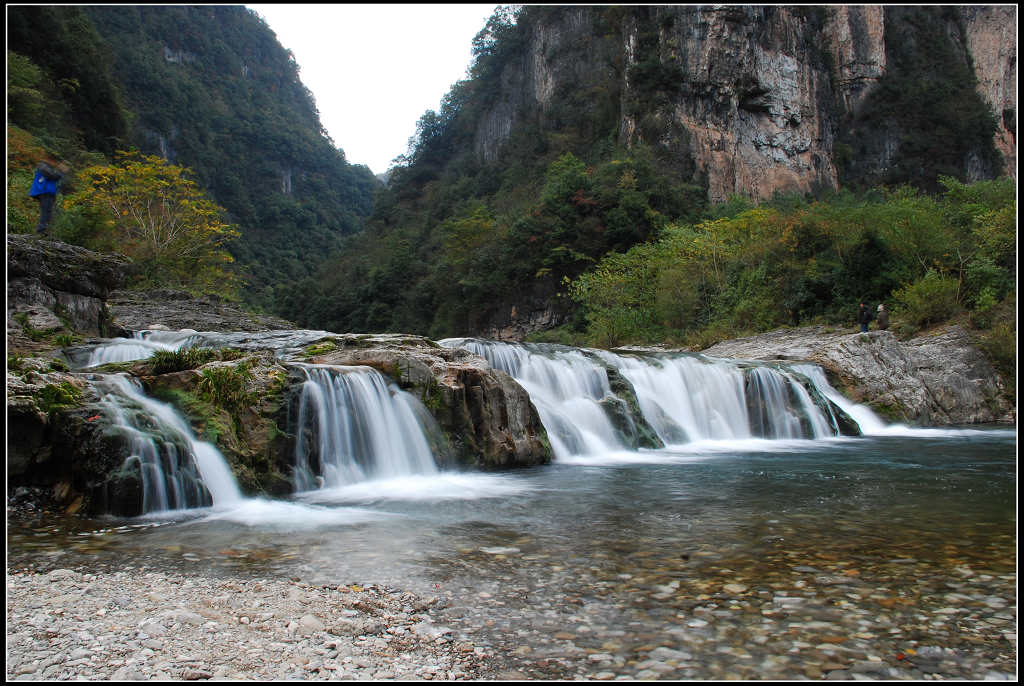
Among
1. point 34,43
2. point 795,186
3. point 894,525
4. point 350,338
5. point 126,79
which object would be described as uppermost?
point 126,79

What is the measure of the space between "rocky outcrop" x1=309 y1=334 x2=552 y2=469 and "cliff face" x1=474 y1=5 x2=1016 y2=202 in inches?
1376

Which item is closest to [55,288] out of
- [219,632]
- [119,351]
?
[119,351]

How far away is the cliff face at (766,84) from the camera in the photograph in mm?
43188

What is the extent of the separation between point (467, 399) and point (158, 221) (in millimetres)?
22665

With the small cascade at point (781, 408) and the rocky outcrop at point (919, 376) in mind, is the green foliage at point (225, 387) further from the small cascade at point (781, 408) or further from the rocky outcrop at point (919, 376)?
the rocky outcrop at point (919, 376)

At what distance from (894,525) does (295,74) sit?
154286 millimetres

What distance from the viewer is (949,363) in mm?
18969

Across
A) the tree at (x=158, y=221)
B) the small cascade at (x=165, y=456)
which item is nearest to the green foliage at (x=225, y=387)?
the small cascade at (x=165, y=456)

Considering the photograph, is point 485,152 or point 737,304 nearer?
point 737,304

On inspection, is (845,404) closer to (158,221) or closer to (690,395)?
(690,395)

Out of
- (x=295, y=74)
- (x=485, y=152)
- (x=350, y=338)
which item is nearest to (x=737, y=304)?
(x=350, y=338)

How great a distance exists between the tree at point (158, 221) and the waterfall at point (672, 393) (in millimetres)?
16106

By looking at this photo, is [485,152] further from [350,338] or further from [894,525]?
[894,525]

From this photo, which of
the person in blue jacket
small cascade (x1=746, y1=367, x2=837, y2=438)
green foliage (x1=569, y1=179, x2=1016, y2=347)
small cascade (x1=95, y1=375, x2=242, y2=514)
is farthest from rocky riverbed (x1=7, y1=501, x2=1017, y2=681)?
green foliage (x1=569, y1=179, x2=1016, y2=347)
